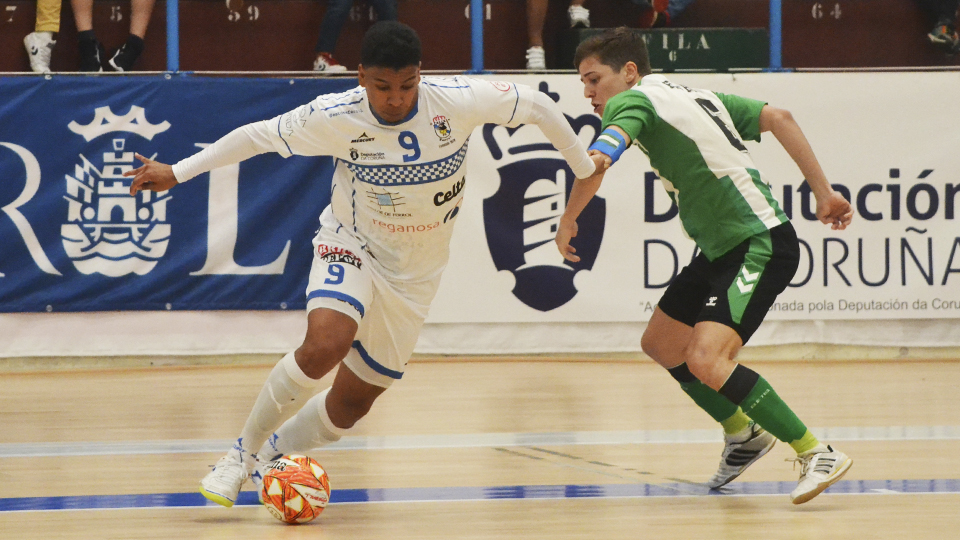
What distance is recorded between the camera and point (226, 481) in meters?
4.05

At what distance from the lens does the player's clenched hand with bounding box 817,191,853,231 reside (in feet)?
14.5

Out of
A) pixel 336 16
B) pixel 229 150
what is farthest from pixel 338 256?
pixel 336 16

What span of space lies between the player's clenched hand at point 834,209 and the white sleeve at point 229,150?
6.90ft

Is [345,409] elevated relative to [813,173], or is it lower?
lower

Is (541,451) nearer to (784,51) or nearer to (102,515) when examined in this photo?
(102,515)

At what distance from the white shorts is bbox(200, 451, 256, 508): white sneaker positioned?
1.96 ft

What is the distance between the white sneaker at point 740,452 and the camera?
14.9ft

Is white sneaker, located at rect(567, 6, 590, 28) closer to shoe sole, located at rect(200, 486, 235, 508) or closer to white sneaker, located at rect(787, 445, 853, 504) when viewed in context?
white sneaker, located at rect(787, 445, 853, 504)

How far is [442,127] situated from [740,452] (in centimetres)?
172

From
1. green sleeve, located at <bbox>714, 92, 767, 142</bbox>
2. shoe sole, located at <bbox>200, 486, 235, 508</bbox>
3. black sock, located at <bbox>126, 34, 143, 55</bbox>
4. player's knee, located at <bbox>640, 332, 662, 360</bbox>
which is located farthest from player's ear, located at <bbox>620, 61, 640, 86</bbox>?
black sock, located at <bbox>126, 34, 143, 55</bbox>

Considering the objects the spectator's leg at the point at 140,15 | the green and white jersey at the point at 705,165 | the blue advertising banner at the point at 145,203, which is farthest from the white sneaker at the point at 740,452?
the spectator's leg at the point at 140,15

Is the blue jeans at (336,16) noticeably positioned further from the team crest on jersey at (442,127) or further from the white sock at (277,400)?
the white sock at (277,400)

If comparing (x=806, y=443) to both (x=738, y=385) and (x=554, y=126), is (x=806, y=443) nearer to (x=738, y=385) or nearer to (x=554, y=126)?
(x=738, y=385)

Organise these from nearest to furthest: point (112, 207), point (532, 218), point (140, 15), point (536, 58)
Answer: point (112, 207)
point (532, 218)
point (140, 15)
point (536, 58)
